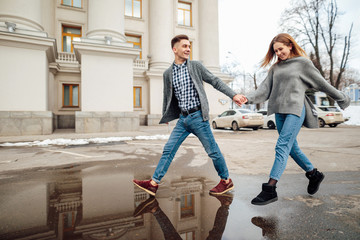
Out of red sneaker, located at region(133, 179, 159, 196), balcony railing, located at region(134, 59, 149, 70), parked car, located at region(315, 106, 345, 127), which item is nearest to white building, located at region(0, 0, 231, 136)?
balcony railing, located at region(134, 59, 149, 70)

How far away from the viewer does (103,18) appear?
11.8m

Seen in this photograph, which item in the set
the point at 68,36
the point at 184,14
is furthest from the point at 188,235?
the point at 184,14

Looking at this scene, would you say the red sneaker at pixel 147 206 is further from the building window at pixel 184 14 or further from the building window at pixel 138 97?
the building window at pixel 184 14

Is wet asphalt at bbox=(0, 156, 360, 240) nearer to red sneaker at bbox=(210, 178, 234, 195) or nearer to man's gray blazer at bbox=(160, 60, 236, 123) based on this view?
red sneaker at bbox=(210, 178, 234, 195)

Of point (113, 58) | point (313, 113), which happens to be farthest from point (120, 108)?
point (313, 113)

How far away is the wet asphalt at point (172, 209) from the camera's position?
189 centimetres

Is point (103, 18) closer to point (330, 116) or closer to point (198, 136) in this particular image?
point (198, 136)

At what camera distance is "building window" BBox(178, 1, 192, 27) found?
77.9 feet

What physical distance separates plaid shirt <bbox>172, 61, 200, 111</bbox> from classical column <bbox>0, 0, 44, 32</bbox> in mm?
10199

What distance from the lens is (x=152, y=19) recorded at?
69.6ft

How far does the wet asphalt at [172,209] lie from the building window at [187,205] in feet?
0.04

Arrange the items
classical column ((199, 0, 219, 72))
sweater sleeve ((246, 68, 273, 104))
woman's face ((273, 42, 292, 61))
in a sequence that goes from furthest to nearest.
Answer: classical column ((199, 0, 219, 72)), sweater sleeve ((246, 68, 273, 104)), woman's face ((273, 42, 292, 61))

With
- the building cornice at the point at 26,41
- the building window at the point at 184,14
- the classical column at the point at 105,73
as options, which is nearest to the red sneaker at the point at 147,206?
the classical column at the point at 105,73

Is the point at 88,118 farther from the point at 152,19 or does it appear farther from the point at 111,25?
the point at 152,19
